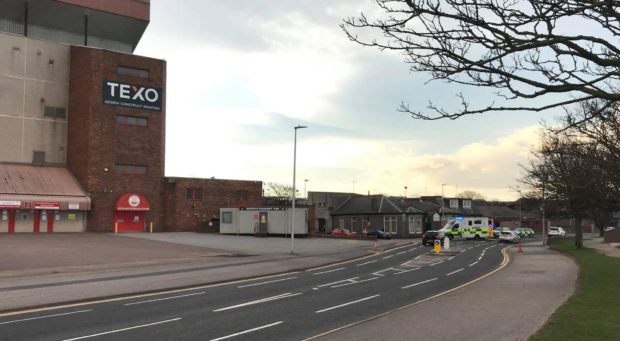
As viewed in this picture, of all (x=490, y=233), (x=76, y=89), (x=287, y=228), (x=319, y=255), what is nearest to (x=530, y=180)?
(x=319, y=255)

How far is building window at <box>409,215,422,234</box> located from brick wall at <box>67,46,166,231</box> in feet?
125

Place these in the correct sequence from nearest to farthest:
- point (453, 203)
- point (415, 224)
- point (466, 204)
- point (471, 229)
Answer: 1. point (471, 229)
2. point (415, 224)
3. point (453, 203)
4. point (466, 204)

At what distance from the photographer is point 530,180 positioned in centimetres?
4353

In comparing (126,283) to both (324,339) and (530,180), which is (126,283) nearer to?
(324,339)

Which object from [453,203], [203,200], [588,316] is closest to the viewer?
[588,316]

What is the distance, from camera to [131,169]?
53.3 meters

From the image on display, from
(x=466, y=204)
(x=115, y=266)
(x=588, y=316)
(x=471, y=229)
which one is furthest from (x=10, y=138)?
(x=466, y=204)

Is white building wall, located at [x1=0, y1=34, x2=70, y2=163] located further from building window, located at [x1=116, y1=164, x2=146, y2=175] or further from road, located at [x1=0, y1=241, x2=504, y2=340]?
road, located at [x1=0, y1=241, x2=504, y2=340]

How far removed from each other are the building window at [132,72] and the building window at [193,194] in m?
12.7

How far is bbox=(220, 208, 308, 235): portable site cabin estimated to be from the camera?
5466 cm

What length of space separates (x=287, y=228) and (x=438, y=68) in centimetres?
Answer: 4832

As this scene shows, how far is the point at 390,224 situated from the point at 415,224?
12.4 ft

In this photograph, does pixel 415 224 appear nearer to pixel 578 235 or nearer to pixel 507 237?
pixel 507 237

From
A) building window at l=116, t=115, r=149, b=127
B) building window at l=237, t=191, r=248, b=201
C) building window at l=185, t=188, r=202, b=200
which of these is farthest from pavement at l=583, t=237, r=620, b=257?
building window at l=116, t=115, r=149, b=127
